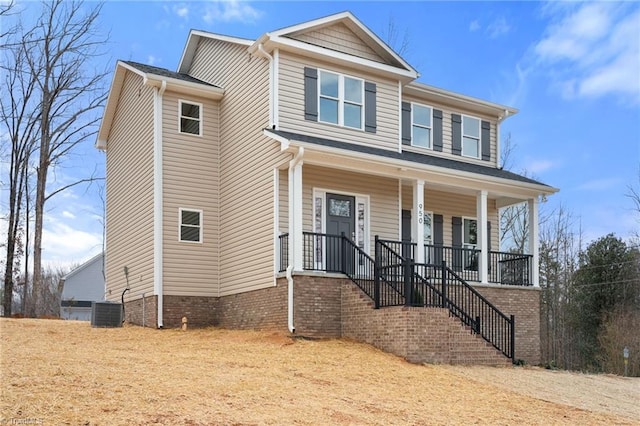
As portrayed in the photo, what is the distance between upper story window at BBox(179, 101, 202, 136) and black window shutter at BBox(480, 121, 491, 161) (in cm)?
896

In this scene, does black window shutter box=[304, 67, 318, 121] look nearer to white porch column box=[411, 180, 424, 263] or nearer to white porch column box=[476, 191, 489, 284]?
white porch column box=[411, 180, 424, 263]

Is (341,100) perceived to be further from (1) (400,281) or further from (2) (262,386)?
(2) (262,386)

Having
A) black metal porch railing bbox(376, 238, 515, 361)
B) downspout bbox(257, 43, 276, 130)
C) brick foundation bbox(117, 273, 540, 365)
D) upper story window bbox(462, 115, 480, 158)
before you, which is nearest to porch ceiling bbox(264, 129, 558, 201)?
downspout bbox(257, 43, 276, 130)

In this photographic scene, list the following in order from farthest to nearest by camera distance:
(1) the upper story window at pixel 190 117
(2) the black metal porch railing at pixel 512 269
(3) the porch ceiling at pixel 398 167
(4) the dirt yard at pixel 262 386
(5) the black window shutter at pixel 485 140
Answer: (5) the black window shutter at pixel 485 140 < (2) the black metal porch railing at pixel 512 269 < (1) the upper story window at pixel 190 117 < (3) the porch ceiling at pixel 398 167 < (4) the dirt yard at pixel 262 386

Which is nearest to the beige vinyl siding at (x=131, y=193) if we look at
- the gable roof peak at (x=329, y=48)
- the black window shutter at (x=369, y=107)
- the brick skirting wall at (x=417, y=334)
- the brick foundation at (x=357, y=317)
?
Result: the brick foundation at (x=357, y=317)

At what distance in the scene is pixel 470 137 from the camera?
71.0 ft

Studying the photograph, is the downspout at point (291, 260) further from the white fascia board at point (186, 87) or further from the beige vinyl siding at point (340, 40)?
the white fascia board at point (186, 87)

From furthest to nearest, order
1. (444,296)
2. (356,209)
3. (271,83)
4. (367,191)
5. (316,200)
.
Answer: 1. (367,191)
2. (356,209)
3. (316,200)
4. (271,83)
5. (444,296)

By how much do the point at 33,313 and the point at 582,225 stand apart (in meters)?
27.9

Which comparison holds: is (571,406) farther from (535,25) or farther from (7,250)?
(7,250)

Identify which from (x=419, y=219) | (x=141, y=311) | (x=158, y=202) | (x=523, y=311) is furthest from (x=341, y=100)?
(x=141, y=311)

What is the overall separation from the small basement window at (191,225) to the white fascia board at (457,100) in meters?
6.99

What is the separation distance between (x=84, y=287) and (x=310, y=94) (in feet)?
104

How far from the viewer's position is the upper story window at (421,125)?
803 inches
